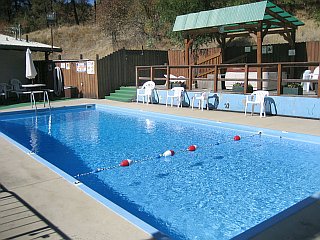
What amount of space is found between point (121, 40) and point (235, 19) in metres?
17.9

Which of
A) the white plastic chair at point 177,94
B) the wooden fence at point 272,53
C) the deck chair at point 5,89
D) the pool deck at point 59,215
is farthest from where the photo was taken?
the deck chair at point 5,89

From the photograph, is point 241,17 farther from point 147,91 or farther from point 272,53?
point 147,91

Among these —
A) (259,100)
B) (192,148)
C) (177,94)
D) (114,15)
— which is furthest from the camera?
(114,15)

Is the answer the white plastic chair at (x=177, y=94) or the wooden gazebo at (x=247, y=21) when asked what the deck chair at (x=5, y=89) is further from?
the wooden gazebo at (x=247, y=21)

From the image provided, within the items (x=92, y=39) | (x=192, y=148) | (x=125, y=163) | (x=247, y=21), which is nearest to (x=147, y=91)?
(x=247, y=21)

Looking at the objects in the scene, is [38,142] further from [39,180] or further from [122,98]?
[122,98]

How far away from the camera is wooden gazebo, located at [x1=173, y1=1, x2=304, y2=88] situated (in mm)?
11617

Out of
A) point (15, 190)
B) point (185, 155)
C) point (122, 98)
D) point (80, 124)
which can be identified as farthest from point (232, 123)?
point (122, 98)

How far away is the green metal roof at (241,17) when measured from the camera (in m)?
11.5

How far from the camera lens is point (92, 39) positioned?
1305 inches

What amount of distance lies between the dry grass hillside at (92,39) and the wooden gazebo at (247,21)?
9.43m

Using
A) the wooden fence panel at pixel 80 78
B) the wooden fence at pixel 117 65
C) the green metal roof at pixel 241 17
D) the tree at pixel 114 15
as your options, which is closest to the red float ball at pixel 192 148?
the green metal roof at pixel 241 17

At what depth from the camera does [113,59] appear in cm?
1655

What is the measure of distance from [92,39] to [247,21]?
2393 cm
